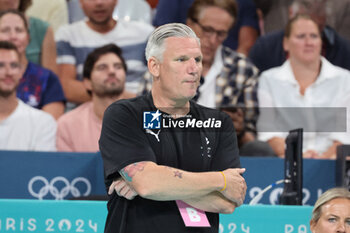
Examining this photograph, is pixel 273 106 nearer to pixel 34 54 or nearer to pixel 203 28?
pixel 203 28

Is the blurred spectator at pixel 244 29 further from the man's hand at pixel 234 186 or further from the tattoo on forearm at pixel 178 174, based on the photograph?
the tattoo on forearm at pixel 178 174

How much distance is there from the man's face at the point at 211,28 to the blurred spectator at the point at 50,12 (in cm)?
164

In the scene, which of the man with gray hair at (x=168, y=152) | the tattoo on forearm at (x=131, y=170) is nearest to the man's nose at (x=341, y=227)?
the man with gray hair at (x=168, y=152)

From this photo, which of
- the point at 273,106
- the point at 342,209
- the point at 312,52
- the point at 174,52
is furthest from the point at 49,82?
the point at 174,52

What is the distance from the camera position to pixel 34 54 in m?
6.62

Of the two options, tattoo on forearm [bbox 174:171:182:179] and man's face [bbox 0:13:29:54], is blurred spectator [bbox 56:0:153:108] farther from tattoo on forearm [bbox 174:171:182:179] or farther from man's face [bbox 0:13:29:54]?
tattoo on forearm [bbox 174:171:182:179]

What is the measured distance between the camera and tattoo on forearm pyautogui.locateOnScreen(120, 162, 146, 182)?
232 centimetres

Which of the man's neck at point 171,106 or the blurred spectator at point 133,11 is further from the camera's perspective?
the blurred spectator at point 133,11

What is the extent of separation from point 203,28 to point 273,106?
1.00 m

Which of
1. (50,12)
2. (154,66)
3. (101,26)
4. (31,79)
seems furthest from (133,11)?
(154,66)

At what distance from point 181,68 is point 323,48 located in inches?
173

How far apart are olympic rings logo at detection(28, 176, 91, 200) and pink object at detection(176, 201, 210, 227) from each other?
2606mm

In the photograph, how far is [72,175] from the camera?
16.1 ft

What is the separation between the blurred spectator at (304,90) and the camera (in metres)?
5.78
